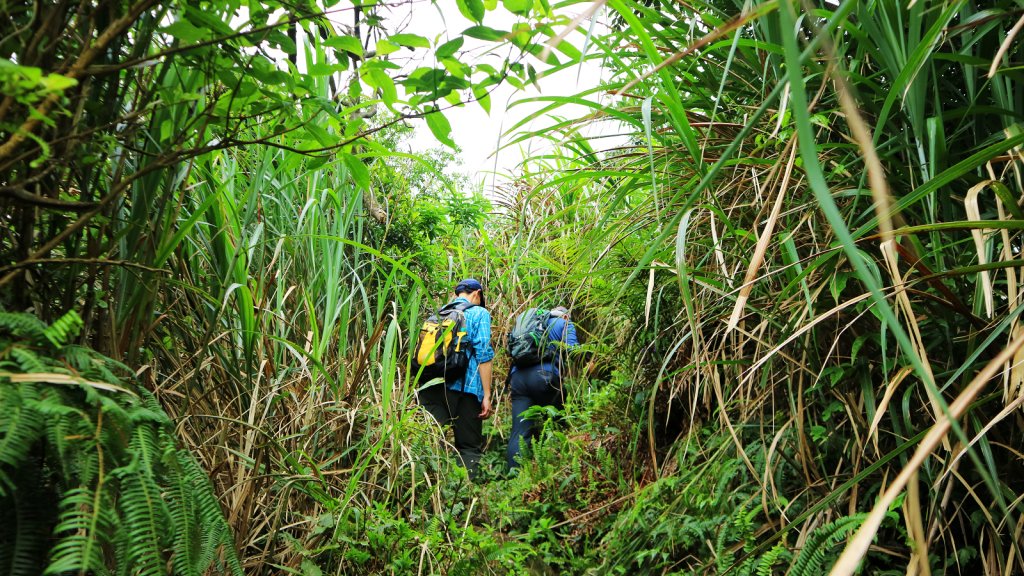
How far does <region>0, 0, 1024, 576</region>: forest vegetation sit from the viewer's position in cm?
63

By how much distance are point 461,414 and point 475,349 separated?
421 millimetres

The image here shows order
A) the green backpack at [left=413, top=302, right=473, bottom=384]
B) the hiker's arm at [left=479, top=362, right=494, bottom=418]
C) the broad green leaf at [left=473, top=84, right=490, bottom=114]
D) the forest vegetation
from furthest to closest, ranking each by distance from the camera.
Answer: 1. the hiker's arm at [left=479, top=362, right=494, bottom=418]
2. the green backpack at [left=413, top=302, right=473, bottom=384]
3. the broad green leaf at [left=473, top=84, right=490, bottom=114]
4. the forest vegetation

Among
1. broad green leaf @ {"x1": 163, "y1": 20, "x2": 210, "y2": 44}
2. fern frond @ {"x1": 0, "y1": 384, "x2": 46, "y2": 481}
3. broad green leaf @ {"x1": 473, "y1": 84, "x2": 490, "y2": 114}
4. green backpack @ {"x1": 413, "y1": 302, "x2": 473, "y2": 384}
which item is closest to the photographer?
fern frond @ {"x1": 0, "y1": 384, "x2": 46, "y2": 481}

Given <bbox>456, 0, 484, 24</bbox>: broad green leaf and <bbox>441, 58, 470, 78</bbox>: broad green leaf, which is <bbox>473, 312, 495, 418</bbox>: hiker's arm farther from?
<bbox>456, 0, 484, 24</bbox>: broad green leaf

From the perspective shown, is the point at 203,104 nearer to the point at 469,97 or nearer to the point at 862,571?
the point at 469,97

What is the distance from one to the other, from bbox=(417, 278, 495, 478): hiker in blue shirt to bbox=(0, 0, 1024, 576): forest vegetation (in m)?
1.42

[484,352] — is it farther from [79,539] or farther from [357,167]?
[79,539]

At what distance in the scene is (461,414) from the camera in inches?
150

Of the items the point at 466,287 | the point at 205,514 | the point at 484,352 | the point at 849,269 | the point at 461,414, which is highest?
the point at 849,269

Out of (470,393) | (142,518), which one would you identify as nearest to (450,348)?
(470,393)

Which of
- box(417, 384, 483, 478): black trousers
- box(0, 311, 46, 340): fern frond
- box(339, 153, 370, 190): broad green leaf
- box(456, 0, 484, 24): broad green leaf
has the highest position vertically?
box(456, 0, 484, 24): broad green leaf

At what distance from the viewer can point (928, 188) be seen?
0.82 meters

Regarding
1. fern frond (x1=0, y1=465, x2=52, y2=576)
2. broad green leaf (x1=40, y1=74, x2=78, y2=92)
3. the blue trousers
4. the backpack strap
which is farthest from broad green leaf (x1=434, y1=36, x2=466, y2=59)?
the blue trousers

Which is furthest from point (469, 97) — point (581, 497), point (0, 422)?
point (581, 497)
